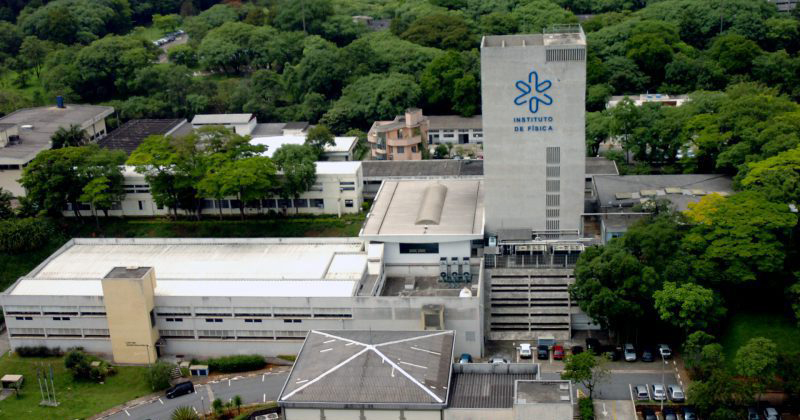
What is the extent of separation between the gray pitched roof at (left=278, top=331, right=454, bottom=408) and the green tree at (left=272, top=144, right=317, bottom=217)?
29625 mm

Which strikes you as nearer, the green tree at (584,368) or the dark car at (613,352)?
the green tree at (584,368)

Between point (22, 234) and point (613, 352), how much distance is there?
191 ft

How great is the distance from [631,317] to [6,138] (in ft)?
244

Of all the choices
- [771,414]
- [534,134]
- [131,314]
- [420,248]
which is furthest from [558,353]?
[131,314]

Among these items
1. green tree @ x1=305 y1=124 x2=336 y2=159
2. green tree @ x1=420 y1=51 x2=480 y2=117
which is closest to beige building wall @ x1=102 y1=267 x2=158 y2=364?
green tree @ x1=305 y1=124 x2=336 y2=159

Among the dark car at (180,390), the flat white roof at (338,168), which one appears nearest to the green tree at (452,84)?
the flat white roof at (338,168)

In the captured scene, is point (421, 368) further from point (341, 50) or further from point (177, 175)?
point (341, 50)

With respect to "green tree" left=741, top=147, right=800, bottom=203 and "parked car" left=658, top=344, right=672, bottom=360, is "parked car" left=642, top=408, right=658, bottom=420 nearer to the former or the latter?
"parked car" left=658, top=344, right=672, bottom=360

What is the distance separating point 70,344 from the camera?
83.1 metres

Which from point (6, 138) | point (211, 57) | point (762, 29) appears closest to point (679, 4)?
point (762, 29)

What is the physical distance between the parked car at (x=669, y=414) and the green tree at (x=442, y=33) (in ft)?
292

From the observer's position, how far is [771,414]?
67.2m

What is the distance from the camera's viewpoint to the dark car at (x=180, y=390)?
75.6 metres

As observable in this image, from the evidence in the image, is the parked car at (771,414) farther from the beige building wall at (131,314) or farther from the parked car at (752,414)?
the beige building wall at (131,314)
